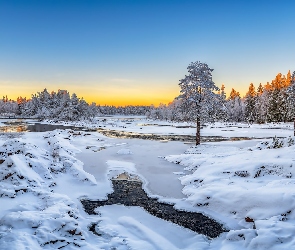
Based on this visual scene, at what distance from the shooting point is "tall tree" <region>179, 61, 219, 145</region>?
26109mm

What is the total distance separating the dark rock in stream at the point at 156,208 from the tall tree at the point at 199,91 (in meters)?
15.0

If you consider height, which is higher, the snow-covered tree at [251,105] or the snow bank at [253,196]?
the snow-covered tree at [251,105]

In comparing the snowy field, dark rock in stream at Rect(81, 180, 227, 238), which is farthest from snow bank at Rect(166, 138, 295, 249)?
dark rock in stream at Rect(81, 180, 227, 238)

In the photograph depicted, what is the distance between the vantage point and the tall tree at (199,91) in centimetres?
2611

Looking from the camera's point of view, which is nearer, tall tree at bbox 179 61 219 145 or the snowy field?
the snowy field

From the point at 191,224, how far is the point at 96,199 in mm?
4510

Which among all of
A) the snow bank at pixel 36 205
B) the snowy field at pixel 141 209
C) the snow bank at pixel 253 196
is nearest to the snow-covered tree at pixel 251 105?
the snowy field at pixel 141 209

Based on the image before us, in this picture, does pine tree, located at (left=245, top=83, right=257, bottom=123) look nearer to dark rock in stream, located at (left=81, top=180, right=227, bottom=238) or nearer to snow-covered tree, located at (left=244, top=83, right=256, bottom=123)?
snow-covered tree, located at (left=244, top=83, right=256, bottom=123)

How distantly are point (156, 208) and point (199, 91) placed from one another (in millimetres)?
18993

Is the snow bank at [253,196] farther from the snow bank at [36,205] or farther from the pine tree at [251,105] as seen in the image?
the pine tree at [251,105]

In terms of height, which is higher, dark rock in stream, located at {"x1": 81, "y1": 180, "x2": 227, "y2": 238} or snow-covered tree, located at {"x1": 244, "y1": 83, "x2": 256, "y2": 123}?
snow-covered tree, located at {"x1": 244, "y1": 83, "x2": 256, "y2": 123}

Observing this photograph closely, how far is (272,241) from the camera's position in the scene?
627cm

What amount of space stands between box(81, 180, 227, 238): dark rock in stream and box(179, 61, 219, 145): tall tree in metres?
15.0

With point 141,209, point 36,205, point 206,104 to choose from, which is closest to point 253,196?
point 141,209
